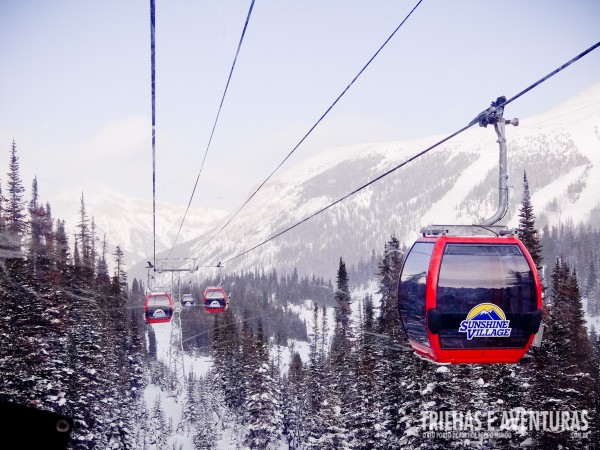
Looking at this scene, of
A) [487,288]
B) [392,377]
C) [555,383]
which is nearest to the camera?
[487,288]

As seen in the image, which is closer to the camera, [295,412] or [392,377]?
[392,377]

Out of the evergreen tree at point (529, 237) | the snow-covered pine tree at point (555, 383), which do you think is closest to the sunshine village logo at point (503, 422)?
the snow-covered pine tree at point (555, 383)

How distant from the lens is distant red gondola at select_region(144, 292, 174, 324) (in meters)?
28.6

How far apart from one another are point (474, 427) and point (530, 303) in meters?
17.3

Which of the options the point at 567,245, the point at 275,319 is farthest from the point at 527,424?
the point at 567,245

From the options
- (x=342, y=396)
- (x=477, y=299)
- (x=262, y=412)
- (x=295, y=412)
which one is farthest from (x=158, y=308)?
(x=295, y=412)

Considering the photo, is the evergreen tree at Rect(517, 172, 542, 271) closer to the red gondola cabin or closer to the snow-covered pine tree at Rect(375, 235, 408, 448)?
the snow-covered pine tree at Rect(375, 235, 408, 448)

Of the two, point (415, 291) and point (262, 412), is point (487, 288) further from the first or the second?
point (262, 412)

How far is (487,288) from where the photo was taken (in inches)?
341

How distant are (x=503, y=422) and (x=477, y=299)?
58.1ft

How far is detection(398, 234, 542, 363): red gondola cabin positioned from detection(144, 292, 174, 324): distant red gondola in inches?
874

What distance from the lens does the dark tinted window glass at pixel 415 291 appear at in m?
8.88

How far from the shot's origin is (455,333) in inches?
339

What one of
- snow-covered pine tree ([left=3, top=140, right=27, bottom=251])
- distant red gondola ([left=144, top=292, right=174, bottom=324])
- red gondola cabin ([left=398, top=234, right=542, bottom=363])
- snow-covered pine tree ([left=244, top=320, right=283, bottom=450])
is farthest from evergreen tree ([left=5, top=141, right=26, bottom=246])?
red gondola cabin ([left=398, top=234, right=542, bottom=363])
